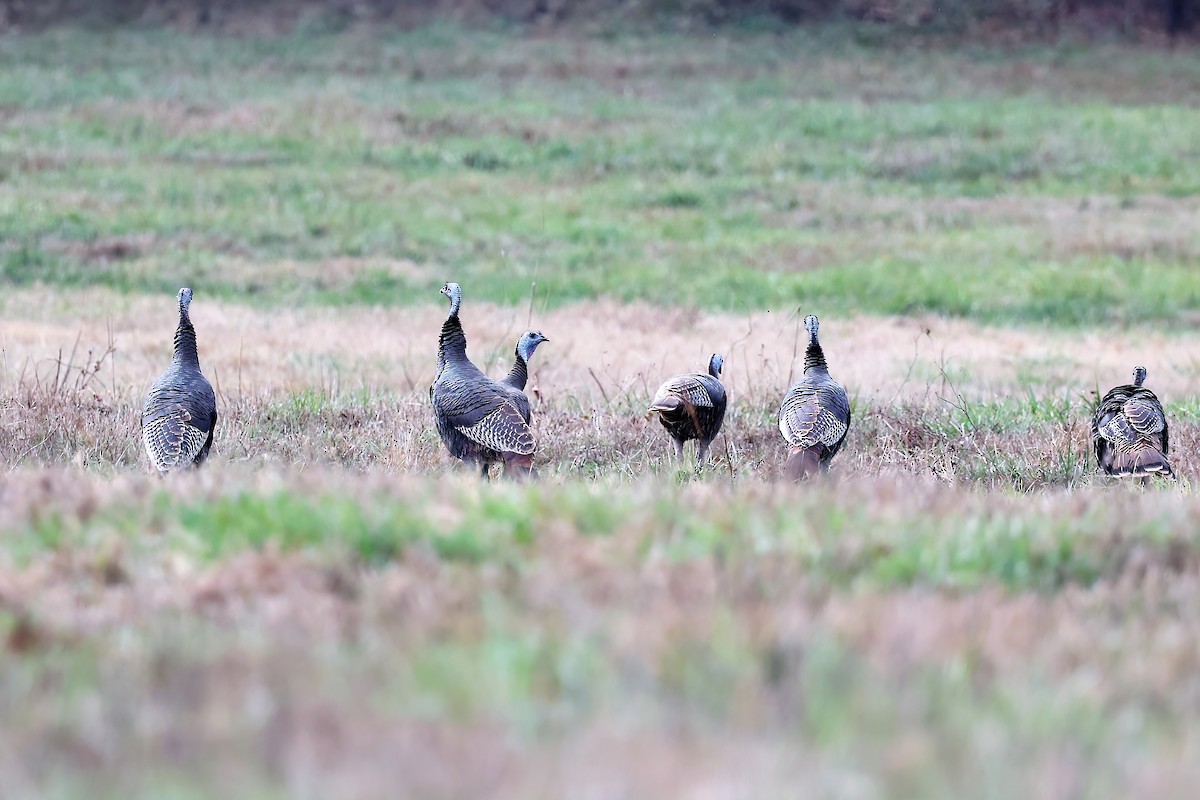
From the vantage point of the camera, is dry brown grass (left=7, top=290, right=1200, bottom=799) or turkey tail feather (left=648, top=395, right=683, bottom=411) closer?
dry brown grass (left=7, top=290, right=1200, bottom=799)

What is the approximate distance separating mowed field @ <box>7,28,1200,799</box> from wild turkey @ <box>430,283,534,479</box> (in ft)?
1.35

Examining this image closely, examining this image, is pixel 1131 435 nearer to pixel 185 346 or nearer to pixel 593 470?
pixel 593 470

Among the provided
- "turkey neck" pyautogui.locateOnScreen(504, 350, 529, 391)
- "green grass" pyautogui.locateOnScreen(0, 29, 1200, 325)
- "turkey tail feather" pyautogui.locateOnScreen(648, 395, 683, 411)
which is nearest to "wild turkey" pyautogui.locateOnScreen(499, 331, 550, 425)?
"turkey neck" pyautogui.locateOnScreen(504, 350, 529, 391)

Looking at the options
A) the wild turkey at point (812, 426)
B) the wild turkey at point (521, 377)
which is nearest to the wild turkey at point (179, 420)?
the wild turkey at point (521, 377)

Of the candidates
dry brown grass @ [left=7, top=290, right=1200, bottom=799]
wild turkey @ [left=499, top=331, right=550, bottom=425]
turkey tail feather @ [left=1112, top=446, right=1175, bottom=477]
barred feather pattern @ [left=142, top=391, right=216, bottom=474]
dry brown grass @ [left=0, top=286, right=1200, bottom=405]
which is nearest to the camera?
dry brown grass @ [left=7, top=290, right=1200, bottom=799]

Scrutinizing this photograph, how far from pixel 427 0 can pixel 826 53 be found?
14.6 m

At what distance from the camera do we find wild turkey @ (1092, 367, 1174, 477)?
9.89 m

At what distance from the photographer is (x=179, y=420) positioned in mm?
9203


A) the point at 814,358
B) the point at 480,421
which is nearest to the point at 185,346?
the point at 480,421

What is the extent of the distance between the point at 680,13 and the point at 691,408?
43097 mm

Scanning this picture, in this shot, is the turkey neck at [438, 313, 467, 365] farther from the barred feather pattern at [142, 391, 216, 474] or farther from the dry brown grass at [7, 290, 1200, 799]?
the dry brown grass at [7, 290, 1200, 799]

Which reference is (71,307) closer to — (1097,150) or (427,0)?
(1097,150)

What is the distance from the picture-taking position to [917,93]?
4144 cm

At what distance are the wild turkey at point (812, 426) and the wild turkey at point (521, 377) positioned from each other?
1.78m
